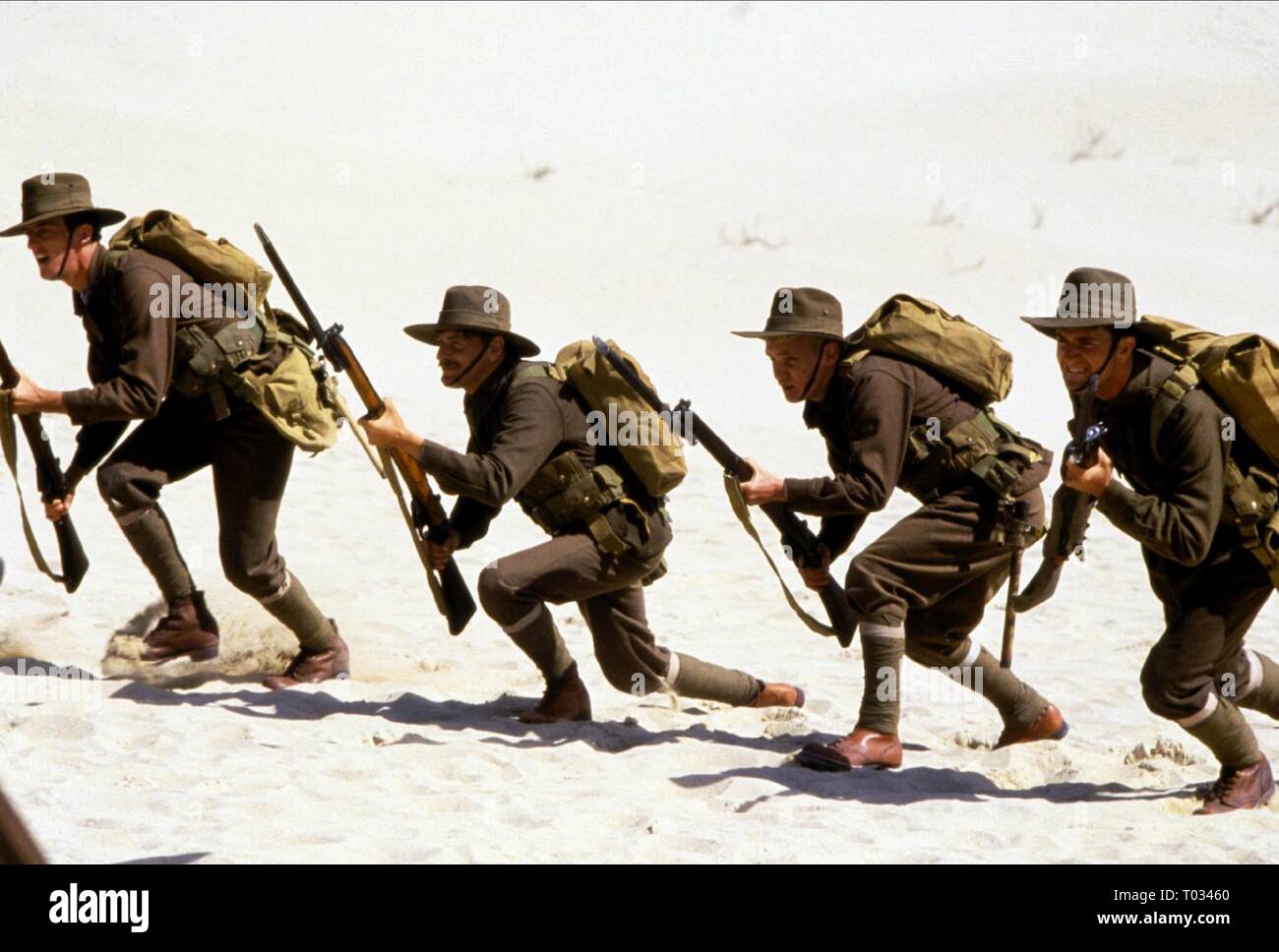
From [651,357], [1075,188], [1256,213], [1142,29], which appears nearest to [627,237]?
[651,357]

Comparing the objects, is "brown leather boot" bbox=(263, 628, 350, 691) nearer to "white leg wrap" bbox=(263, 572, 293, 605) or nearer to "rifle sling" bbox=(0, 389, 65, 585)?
"white leg wrap" bbox=(263, 572, 293, 605)

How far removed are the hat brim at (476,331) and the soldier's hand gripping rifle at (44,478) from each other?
5.11ft

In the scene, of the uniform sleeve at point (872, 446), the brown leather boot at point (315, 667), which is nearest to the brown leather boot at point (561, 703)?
the brown leather boot at point (315, 667)

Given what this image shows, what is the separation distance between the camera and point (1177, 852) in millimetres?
5867

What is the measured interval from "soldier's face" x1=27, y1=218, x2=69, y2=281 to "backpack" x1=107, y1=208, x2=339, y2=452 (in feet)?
0.59

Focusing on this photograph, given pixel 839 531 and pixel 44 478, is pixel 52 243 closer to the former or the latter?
pixel 44 478

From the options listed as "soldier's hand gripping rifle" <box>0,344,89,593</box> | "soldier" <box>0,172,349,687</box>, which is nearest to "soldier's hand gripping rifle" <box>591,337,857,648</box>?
"soldier" <box>0,172,349,687</box>

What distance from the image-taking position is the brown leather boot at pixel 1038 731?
7324 millimetres

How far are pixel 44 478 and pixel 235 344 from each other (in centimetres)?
99

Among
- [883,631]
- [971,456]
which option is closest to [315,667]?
[883,631]

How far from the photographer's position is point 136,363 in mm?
7176

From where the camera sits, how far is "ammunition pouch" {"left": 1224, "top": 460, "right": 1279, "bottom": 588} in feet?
19.9

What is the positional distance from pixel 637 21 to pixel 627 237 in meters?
11.7

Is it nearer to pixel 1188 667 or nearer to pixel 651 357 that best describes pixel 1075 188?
pixel 651 357
